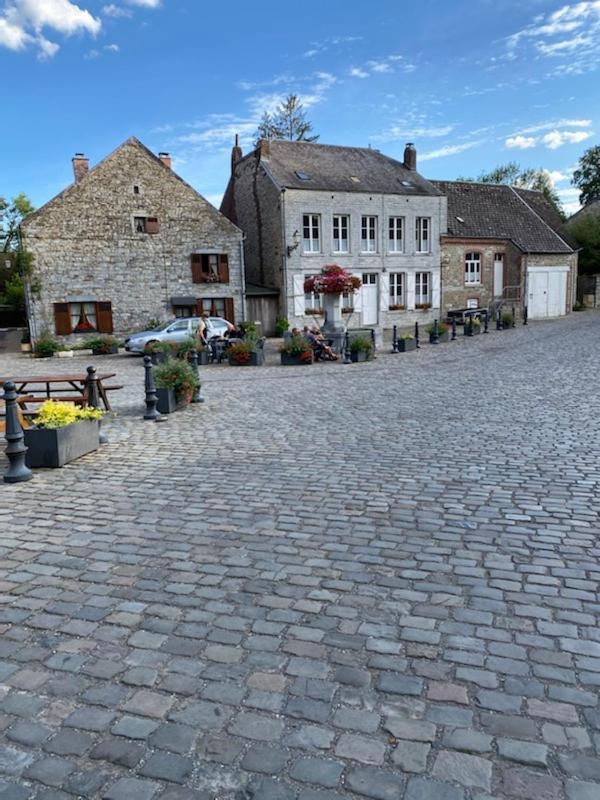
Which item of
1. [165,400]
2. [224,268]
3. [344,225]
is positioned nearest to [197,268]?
[224,268]

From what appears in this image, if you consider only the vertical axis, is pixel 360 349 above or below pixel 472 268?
below

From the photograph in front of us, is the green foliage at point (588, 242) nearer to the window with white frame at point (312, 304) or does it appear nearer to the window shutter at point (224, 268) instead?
the window with white frame at point (312, 304)

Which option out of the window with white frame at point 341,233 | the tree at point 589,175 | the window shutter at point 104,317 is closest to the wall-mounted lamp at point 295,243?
the window with white frame at point 341,233

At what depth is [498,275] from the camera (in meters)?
33.7

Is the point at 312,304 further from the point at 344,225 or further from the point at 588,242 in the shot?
the point at 588,242

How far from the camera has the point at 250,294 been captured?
1129 inches

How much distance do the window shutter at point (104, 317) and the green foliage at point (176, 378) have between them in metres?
16.9

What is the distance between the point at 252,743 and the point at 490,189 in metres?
38.3

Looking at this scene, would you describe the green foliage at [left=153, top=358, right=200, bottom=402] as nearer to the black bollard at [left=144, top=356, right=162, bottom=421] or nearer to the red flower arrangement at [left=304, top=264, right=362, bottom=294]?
the black bollard at [left=144, top=356, right=162, bottom=421]

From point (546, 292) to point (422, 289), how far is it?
7858 millimetres

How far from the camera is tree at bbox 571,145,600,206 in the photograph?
53.4 m

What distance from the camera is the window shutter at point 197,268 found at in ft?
90.2

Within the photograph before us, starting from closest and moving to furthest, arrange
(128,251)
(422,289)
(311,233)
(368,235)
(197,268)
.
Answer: (128,251)
(197,268)
(311,233)
(368,235)
(422,289)

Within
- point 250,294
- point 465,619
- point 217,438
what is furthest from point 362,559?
point 250,294
